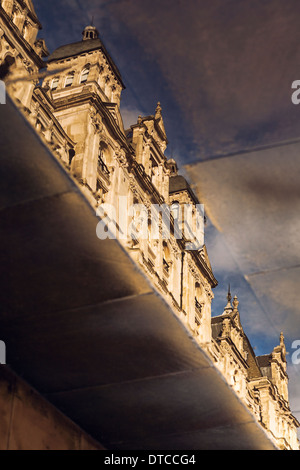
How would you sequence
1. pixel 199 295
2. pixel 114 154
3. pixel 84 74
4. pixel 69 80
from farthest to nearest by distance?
1. pixel 199 295
2. pixel 84 74
3. pixel 69 80
4. pixel 114 154

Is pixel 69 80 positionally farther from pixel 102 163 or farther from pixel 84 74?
pixel 102 163

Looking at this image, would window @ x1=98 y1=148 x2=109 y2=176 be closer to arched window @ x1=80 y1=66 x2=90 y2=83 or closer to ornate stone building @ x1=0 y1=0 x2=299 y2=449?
ornate stone building @ x1=0 y1=0 x2=299 y2=449

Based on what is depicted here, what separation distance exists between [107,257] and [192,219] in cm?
3298

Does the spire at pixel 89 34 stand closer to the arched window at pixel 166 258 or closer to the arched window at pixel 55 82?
the arched window at pixel 55 82

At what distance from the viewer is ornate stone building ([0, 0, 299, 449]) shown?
26.8 metres

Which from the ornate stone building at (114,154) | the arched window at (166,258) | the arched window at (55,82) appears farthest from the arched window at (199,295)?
the arched window at (55,82)

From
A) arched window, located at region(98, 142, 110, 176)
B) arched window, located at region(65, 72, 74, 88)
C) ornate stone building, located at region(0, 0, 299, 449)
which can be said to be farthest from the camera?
arched window, located at region(65, 72, 74, 88)

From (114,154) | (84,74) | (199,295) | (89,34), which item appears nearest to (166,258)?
(199,295)

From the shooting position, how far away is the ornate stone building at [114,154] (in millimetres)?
26797

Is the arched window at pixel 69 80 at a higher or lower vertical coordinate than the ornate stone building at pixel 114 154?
higher

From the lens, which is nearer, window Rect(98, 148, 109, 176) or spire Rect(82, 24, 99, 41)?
window Rect(98, 148, 109, 176)

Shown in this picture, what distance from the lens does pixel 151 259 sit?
3228 cm

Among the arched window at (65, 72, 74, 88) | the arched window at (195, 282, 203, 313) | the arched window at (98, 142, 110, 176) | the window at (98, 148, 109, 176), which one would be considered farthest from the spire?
the arched window at (195, 282, 203, 313)

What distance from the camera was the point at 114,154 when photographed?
103 ft
